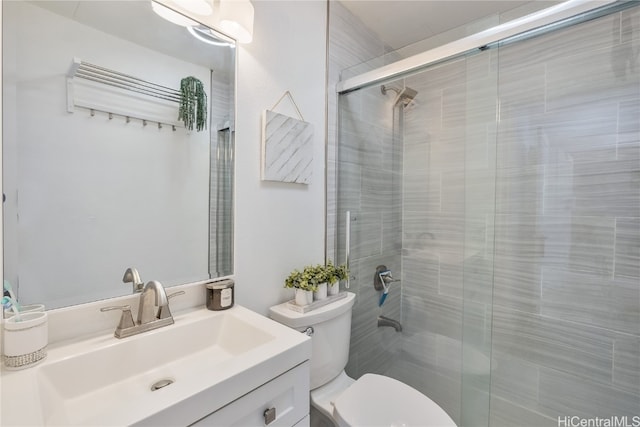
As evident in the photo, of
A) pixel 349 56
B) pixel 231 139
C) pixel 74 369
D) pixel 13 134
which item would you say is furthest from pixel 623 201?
pixel 13 134

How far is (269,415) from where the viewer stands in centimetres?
80

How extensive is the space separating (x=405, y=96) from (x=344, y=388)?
172 cm

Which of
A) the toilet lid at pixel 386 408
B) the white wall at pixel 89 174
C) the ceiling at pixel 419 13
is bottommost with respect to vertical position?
the toilet lid at pixel 386 408

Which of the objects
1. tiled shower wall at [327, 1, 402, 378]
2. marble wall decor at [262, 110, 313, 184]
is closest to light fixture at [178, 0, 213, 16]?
marble wall decor at [262, 110, 313, 184]

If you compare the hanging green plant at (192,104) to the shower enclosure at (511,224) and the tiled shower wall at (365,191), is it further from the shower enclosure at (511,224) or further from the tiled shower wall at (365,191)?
the shower enclosure at (511,224)

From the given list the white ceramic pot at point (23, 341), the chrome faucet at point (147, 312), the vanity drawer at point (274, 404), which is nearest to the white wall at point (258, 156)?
the chrome faucet at point (147, 312)

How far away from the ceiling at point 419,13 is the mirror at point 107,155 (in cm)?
103

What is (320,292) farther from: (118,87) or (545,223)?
(545,223)

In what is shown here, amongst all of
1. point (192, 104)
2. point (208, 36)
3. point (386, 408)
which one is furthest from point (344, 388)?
point (208, 36)

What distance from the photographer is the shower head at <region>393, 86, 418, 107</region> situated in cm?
188

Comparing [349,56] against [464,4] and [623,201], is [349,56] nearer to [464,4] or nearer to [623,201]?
[464,4]

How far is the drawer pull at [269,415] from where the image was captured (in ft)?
2.61

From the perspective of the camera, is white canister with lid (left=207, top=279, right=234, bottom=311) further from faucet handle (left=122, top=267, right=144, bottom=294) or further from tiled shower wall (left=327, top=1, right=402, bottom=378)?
tiled shower wall (left=327, top=1, right=402, bottom=378)

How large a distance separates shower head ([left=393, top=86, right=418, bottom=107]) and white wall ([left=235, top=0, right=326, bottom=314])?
55cm
